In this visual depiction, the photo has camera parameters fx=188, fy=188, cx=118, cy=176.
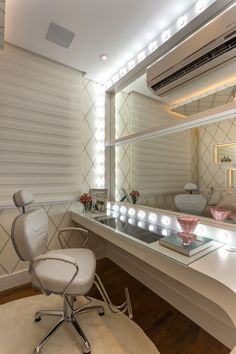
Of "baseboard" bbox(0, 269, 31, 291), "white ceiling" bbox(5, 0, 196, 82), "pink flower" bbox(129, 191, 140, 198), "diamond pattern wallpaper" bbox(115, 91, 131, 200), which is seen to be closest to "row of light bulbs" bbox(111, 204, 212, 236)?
"pink flower" bbox(129, 191, 140, 198)

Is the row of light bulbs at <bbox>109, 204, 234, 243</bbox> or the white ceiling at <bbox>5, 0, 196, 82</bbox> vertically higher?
the white ceiling at <bbox>5, 0, 196, 82</bbox>

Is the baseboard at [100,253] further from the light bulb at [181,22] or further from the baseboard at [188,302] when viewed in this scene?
the light bulb at [181,22]

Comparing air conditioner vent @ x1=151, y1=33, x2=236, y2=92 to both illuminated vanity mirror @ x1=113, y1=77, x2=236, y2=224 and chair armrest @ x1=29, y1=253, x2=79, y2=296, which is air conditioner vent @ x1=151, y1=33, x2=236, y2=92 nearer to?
illuminated vanity mirror @ x1=113, y1=77, x2=236, y2=224

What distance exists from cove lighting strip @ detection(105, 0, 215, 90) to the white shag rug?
238cm

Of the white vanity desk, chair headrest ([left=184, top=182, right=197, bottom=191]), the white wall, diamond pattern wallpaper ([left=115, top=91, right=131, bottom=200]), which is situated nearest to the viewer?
the white vanity desk

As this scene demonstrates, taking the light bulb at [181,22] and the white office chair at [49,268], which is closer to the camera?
the white office chair at [49,268]

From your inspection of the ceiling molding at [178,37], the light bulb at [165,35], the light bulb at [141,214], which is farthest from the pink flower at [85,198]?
the light bulb at [165,35]

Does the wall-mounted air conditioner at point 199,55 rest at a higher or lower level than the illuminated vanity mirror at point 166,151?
higher

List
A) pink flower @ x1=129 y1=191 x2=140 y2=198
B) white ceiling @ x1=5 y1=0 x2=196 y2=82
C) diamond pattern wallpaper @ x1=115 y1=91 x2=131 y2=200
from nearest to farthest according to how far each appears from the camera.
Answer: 1. white ceiling @ x1=5 y1=0 x2=196 y2=82
2. pink flower @ x1=129 y1=191 x2=140 y2=198
3. diamond pattern wallpaper @ x1=115 y1=91 x2=131 y2=200

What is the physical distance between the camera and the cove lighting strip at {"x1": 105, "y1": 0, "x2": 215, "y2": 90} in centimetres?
138

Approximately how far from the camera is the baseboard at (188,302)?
134 cm

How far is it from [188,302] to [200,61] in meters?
1.92

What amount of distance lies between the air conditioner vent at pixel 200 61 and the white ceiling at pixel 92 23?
16.3 inches

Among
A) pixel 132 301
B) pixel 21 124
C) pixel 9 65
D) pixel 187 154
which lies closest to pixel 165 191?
pixel 187 154
